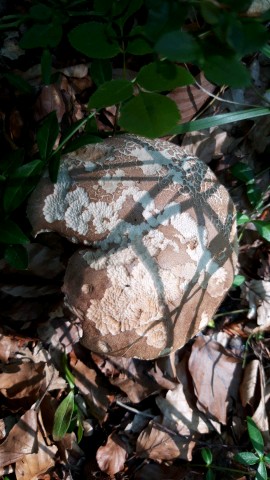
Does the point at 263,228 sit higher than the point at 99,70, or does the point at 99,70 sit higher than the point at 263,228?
the point at 99,70

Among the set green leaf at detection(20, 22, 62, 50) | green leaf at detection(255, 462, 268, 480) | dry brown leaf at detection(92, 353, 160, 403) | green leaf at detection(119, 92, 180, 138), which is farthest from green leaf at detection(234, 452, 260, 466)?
green leaf at detection(20, 22, 62, 50)

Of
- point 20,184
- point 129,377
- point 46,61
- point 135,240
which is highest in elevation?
point 46,61

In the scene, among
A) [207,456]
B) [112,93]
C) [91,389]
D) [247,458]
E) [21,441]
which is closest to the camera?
[112,93]

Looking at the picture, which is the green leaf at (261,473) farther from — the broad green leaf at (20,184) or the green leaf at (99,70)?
the green leaf at (99,70)

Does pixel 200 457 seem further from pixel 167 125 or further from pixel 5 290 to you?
pixel 167 125

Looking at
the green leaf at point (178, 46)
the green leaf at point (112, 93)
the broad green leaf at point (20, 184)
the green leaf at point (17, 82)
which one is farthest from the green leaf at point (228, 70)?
the green leaf at point (17, 82)

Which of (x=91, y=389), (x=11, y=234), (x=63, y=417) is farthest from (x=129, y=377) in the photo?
(x=11, y=234)

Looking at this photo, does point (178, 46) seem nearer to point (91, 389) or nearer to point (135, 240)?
point (135, 240)

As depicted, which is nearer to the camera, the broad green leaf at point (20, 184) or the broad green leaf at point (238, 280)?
the broad green leaf at point (20, 184)
